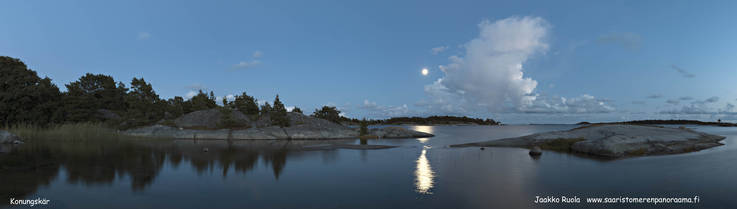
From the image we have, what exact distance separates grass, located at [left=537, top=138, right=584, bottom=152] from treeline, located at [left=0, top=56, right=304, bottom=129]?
4446cm

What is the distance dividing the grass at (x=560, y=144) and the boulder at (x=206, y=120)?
48.7m

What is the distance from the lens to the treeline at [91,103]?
178 feet

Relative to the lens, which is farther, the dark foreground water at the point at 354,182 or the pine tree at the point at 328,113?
the pine tree at the point at 328,113

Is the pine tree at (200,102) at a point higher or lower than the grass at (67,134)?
higher

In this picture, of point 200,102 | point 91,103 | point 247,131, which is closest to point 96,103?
point 91,103

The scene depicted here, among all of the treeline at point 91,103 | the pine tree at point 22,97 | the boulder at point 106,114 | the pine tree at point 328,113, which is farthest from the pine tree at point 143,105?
the pine tree at point 328,113

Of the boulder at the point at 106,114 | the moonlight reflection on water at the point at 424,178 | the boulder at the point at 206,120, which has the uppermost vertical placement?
the boulder at the point at 106,114

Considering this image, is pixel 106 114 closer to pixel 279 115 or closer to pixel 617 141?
pixel 279 115

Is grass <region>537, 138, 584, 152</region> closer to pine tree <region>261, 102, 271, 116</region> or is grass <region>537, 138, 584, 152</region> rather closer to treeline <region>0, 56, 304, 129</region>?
treeline <region>0, 56, 304, 129</region>

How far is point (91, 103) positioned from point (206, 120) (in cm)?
2309

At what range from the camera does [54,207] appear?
40.6ft

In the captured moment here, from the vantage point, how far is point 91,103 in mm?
63812

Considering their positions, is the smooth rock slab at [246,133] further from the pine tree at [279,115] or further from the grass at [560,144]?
the grass at [560,144]

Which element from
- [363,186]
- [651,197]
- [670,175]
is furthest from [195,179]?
[670,175]
